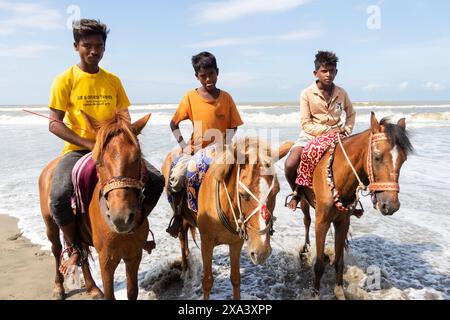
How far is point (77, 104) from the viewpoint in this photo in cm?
332

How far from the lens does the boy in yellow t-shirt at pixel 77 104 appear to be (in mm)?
3215

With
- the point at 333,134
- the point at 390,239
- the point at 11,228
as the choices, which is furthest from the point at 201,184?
the point at 11,228

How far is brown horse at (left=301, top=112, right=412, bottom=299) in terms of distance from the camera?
10.8 feet

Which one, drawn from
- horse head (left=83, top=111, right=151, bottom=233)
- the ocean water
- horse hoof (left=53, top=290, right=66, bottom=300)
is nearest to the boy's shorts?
the ocean water

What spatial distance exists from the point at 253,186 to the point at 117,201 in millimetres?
1095

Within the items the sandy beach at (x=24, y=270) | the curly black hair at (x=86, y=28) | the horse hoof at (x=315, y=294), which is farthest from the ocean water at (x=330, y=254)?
the curly black hair at (x=86, y=28)

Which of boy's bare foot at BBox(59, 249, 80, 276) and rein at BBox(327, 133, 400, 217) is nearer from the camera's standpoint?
rein at BBox(327, 133, 400, 217)

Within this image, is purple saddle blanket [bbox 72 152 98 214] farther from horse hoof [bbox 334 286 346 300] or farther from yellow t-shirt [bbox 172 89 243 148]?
horse hoof [bbox 334 286 346 300]

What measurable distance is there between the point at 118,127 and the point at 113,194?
53cm

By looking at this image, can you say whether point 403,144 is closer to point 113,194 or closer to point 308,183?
point 308,183

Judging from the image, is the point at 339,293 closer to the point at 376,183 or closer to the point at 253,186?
the point at 376,183

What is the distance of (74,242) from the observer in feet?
11.6

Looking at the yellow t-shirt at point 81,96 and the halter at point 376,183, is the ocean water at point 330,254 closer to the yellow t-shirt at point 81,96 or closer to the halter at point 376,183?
the halter at point 376,183

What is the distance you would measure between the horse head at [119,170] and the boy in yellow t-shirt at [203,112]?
1.59 m
